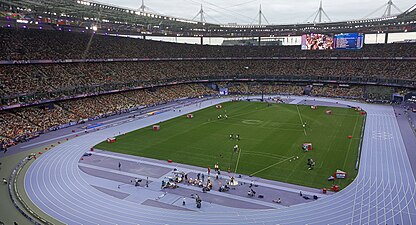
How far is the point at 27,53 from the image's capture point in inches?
2248

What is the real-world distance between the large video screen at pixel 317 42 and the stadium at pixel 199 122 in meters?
0.39

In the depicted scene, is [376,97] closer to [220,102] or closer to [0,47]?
[220,102]

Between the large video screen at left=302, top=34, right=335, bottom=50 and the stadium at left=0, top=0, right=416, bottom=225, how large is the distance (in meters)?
0.39

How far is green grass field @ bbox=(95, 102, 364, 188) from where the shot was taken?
32.0m

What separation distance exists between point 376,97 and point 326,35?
882 inches

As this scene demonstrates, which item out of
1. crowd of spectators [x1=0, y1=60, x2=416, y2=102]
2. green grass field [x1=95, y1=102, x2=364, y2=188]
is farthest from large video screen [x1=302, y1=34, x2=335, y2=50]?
green grass field [x1=95, y1=102, x2=364, y2=188]

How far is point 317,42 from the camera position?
305 feet

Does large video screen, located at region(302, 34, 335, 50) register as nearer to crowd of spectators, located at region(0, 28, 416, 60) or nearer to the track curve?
crowd of spectators, located at region(0, 28, 416, 60)

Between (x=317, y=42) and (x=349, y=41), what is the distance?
8.73m

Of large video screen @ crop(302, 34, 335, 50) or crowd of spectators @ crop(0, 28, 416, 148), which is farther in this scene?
large video screen @ crop(302, 34, 335, 50)

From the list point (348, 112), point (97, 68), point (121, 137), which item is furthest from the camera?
point (97, 68)

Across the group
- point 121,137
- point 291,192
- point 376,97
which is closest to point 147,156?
point 121,137

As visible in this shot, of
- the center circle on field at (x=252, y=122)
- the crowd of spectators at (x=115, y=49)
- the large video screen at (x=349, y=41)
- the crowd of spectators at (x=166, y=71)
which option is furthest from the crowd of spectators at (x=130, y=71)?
the center circle on field at (x=252, y=122)

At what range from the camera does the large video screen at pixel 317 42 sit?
90875 mm
